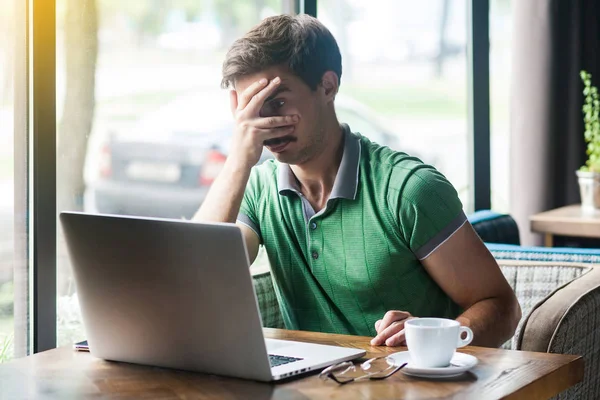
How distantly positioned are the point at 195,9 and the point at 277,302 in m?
1.02

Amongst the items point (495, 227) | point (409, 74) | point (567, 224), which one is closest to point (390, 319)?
point (495, 227)

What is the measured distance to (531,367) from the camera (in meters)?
1.32

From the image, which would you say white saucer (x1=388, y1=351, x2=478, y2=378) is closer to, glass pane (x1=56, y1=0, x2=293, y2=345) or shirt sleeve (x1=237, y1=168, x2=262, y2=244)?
shirt sleeve (x1=237, y1=168, x2=262, y2=244)

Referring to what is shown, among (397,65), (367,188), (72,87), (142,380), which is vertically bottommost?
(142,380)

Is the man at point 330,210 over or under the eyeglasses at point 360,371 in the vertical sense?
over

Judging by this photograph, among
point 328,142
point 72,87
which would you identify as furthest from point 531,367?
point 72,87

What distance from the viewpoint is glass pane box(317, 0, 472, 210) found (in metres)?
3.55

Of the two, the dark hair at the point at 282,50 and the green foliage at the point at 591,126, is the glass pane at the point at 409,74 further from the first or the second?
the dark hair at the point at 282,50

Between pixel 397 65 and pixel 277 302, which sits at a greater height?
pixel 397 65

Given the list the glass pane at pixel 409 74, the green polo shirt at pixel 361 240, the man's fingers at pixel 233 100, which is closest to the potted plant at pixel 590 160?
the glass pane at pixel 409 74

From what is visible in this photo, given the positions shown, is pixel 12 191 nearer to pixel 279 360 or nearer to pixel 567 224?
pixel 279 360

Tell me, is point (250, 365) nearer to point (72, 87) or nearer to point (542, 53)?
point (72, 87)

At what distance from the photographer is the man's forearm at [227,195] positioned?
191 cm

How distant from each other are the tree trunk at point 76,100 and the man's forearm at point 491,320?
1.05 meters
